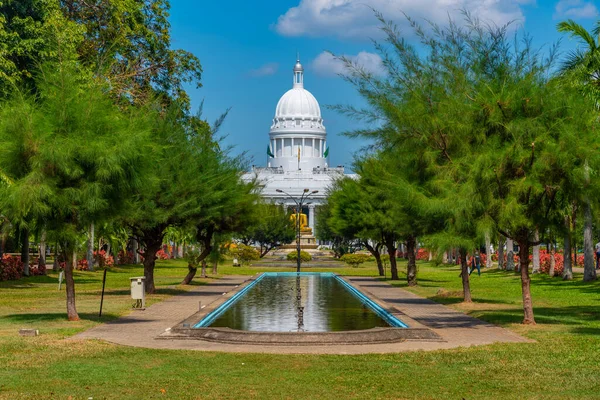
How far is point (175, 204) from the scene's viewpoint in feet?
95.8

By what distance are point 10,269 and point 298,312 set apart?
20.3 metres

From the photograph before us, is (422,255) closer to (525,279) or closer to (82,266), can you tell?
(82,266)

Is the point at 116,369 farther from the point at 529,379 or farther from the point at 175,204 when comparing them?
the point at 175,204

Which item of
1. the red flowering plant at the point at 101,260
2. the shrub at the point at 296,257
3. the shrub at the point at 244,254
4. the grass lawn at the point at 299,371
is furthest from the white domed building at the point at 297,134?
the grass lawn at the point at 299,371

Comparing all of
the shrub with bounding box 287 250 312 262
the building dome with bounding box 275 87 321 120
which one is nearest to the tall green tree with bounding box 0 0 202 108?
the shrub with bounding box 287 250 312 262

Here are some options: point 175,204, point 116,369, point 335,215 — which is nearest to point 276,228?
point 335,215

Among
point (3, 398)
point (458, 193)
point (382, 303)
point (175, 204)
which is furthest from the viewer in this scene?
point (175, 204)

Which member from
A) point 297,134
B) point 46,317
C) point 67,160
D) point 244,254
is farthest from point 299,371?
point 297,134

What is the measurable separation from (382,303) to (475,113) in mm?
8543

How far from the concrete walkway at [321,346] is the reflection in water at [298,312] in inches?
37.9

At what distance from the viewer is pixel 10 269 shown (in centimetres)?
3850

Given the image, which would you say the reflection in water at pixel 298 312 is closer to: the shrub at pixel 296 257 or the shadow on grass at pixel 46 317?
the shadow on grass at pixel 46 317

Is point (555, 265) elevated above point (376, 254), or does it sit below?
below

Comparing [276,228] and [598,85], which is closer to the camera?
[598,85]
